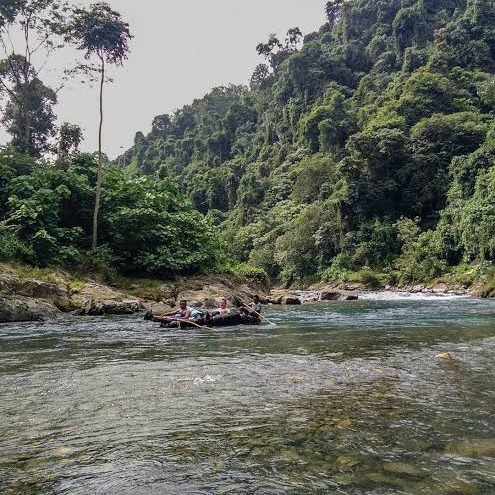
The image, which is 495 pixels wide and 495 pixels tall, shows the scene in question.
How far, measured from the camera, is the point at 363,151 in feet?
169

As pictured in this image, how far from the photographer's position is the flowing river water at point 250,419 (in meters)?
4.06

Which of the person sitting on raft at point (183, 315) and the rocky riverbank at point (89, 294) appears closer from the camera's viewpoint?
the person sitting on raft at point (183, 315)

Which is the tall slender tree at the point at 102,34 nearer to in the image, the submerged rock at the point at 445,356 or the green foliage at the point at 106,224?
the green foliage at the point at 106,224

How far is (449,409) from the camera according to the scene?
5918 mm

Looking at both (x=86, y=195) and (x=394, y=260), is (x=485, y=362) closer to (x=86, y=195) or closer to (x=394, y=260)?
(x=86, y=195)

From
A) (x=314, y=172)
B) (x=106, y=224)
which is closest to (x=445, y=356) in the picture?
(x=106, y=224)

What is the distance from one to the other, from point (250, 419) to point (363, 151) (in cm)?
4856

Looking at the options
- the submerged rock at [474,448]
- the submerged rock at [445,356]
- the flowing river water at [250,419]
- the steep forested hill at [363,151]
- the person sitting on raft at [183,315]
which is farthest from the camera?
the steep forested hill at [363,151]

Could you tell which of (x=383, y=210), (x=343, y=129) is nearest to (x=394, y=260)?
(x=383, y=210)

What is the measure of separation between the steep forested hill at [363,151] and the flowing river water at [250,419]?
74.2 ft

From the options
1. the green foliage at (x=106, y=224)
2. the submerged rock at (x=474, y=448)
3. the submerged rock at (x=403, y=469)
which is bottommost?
the submerged rock at (x=403, y=469)

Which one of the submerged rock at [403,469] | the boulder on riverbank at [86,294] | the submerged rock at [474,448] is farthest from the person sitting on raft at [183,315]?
the submerged rock at [403,469]

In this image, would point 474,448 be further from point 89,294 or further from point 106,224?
point 106,224

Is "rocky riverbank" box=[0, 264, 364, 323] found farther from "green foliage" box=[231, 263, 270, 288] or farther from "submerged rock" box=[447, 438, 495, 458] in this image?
"submerged rock" box=[447, 438, 495, 458]
